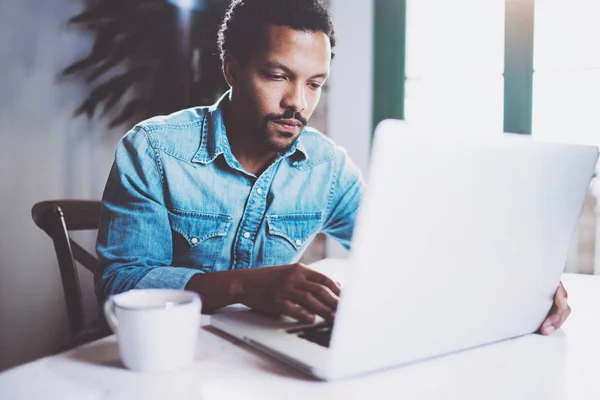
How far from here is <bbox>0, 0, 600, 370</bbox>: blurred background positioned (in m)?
2.07

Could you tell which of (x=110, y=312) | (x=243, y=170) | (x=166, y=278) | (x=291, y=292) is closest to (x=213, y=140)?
(x=243, y=170)

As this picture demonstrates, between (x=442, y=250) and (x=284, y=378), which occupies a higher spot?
(x=442, y=250)

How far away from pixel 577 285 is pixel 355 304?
829 millimetres

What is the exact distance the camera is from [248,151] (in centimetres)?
133

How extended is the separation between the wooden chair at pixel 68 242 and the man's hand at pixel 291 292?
0.65m

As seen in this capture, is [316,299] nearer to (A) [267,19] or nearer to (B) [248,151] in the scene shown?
(B) [248,151]

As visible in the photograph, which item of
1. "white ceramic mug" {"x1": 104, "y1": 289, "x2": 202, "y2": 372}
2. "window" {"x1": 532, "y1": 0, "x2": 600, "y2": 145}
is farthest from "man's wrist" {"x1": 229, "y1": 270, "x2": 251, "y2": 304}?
"window" {"x1": 532, "y1": 0, "x2": 600, "y2": 145}

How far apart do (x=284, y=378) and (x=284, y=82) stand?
0.84m

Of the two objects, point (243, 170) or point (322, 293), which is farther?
point (243, 170)

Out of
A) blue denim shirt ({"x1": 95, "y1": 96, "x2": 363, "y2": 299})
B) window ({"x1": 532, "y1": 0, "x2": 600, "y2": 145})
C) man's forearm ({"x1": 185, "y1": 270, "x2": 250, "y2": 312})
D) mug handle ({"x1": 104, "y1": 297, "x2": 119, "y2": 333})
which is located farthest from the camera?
window ({"x1": 532, "y1": 0, "x2": 600, "y2": 145})

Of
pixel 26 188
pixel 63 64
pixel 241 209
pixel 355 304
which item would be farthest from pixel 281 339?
pixel 63 64

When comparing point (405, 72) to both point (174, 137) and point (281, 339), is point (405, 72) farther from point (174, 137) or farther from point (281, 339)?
point (281, 339)

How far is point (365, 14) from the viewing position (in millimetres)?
2330

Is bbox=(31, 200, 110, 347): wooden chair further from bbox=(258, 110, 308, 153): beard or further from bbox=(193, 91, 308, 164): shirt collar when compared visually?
bbox=(258, 110, 308, 153): beard
